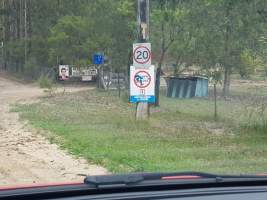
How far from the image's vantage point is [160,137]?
52.0ft

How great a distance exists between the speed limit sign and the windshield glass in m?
0.03

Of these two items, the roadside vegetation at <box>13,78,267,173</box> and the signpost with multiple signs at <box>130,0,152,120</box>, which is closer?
the roadside vegetation at <box>13,78,267,173</box>

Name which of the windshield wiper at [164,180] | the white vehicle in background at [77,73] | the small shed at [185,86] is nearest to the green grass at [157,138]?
the windshield wiper at [164,180]

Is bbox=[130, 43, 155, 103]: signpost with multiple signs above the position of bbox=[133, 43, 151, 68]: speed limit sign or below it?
below

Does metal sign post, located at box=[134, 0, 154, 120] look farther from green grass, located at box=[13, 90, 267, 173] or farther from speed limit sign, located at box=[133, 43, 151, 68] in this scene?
green grass, located at box=[13, 90, 267, 173]

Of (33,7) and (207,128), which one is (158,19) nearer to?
(207,128)

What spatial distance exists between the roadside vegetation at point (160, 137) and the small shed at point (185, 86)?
364 inches

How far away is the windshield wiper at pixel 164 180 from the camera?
317 cm

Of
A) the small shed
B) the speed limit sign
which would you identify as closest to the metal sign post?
the speed limit sign

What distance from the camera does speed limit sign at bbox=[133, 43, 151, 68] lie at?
746 inches

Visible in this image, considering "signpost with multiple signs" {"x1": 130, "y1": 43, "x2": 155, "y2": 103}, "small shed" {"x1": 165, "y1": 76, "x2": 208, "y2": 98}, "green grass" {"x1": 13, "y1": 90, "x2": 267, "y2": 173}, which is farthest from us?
"small shed" {"x1": 165, "y1": 76, "x2": 208, "y2": 98}

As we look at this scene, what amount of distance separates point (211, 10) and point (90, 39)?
24.7 meters

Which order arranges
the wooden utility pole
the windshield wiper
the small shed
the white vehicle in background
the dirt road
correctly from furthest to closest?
1. the white vehicle in background
2. the small shed
3. the wooden utility pole
4. the dirt road
5. the windshield wiper

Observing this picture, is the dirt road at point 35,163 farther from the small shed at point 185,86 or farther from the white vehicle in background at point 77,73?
the white vehicle in background at point 77,73
